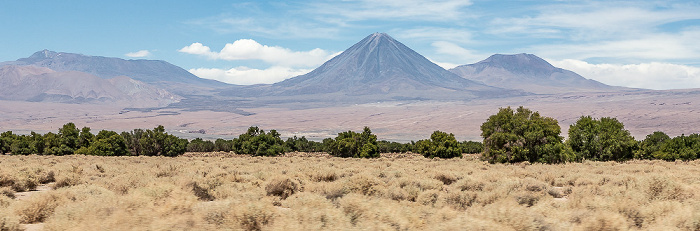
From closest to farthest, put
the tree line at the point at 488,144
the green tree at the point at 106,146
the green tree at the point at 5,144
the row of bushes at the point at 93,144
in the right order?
the tree line at the point at 488,144, the green tree at the point at 106,146, the row of bushes at the point at 93,144, the green tree at the point at 5,144

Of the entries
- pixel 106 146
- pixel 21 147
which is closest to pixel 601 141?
pixel 106 146

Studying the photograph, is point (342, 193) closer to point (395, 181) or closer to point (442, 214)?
point (395, 181)

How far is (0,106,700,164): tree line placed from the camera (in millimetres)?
36562

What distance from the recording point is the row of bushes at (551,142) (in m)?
35.9

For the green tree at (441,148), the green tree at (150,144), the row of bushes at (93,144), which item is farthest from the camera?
the green tree at (150,144)

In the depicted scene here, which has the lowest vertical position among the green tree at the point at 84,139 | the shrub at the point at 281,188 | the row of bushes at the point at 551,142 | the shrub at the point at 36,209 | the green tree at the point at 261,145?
the green tree at the point at 261,145

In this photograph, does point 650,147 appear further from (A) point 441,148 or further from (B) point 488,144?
(B) point 488,144

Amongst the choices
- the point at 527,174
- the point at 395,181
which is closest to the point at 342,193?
the point at 395,181

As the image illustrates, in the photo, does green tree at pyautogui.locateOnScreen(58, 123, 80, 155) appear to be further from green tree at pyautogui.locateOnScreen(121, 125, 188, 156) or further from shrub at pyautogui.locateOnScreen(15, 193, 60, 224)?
shrub at pyautogui.locateOnScreen(15, 193, 60, 224)

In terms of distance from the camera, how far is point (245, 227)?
30.8 feet

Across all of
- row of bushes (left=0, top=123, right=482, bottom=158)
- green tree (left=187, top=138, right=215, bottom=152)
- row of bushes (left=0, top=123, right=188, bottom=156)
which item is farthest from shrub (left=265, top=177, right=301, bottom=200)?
green tree (left=187, top=138, right=215, bottom=152)

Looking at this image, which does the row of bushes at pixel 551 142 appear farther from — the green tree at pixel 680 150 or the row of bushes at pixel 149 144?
the row of bushes at pixel 149 144

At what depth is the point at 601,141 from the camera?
144ft

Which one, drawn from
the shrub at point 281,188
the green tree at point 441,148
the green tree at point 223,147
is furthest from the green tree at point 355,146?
the shrub at point 281,188
